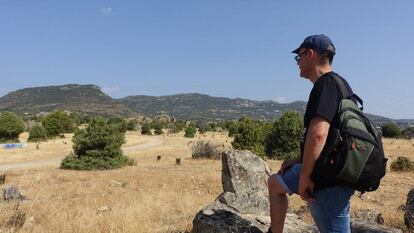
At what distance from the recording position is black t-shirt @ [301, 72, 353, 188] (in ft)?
11.4

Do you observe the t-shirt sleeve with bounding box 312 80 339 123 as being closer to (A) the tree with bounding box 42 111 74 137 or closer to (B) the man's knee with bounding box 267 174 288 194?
(B) the man's knee with bounding box 267 174 288 194

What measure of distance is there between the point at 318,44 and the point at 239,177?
3.93 m

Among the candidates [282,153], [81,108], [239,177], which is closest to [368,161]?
[239,177]

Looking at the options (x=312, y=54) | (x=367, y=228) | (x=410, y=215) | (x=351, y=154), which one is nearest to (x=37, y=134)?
(x=410, y=215)

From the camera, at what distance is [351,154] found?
3389 millimetres

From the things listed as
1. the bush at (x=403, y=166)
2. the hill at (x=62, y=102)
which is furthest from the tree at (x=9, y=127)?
the hill at (x=62, y=102)

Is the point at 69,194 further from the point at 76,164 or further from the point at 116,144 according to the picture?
the point at 116,144

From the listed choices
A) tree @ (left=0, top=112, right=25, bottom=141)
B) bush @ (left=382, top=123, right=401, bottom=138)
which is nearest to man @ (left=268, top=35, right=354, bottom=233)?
tree @ (left=0, top=112, right=25, bottom=141)

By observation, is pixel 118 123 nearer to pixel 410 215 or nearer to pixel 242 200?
pixel 242 200

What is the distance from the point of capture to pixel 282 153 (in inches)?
1259

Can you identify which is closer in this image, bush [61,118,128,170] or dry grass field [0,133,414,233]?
dry grass field [0,133,414,233]

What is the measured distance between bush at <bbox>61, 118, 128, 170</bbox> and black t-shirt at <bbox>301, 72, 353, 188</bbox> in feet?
80.2

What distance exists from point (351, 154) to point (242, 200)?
3.87 meters

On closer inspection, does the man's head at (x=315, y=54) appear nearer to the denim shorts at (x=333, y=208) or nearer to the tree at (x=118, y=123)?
the denim shorts at (x=333, y=208)
